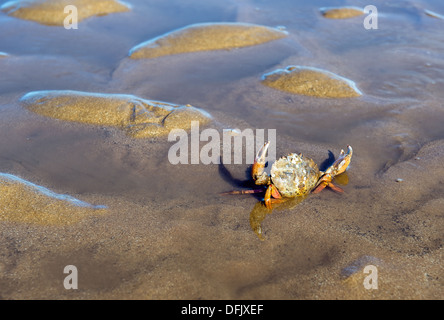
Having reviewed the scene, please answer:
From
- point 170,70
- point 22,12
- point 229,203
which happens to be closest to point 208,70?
point 170,70

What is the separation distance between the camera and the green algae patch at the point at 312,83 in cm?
593

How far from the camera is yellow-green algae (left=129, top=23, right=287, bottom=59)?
716 cm

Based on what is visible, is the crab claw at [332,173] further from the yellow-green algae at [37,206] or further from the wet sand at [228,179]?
the yellow-green algae at [37,206]

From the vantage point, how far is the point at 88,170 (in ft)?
13.8

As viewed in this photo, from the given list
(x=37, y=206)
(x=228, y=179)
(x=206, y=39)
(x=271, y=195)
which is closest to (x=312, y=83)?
(x=206, y=39)

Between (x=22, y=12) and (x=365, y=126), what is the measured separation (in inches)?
308

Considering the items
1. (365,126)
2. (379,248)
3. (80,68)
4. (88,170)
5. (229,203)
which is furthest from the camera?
(80,68)

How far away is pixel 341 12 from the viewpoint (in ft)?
29.5

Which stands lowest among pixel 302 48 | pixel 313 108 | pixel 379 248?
pixel 379 248

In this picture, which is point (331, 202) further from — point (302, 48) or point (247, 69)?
point (302, 48)

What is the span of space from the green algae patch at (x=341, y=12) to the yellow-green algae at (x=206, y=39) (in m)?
1.67

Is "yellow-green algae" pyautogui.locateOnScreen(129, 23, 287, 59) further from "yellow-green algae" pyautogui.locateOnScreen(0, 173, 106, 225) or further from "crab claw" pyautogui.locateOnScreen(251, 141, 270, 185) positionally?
"crab claw" pyautogui.locateOnScreen(251, 141, 270, 185)

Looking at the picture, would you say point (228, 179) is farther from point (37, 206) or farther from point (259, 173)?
point (37, 206)

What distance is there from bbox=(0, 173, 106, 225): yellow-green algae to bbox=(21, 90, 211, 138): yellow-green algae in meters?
1.43
